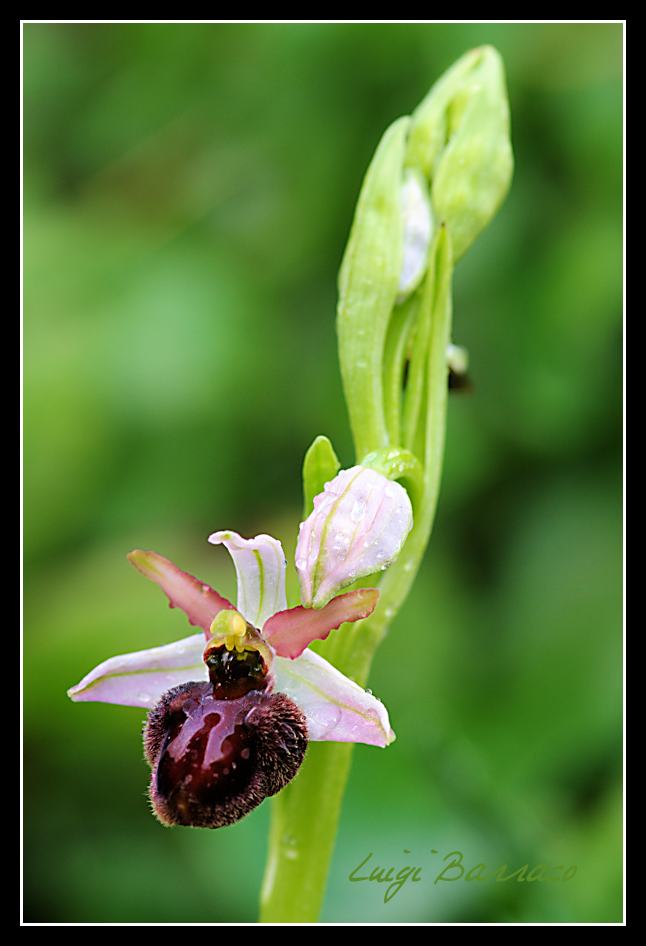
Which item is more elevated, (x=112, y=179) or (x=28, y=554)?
(x=112, y=179)

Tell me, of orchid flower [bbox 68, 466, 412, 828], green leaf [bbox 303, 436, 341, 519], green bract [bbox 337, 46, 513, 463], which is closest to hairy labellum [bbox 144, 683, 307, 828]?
orchid flower [bbox 68, 466, 412, 828]

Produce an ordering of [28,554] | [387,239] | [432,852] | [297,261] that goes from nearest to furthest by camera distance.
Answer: [387,239], [432,852], [28,554], [297,261]

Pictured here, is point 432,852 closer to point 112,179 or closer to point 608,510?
point 608,510

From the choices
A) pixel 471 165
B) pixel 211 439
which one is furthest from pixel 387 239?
pixel 211 439
